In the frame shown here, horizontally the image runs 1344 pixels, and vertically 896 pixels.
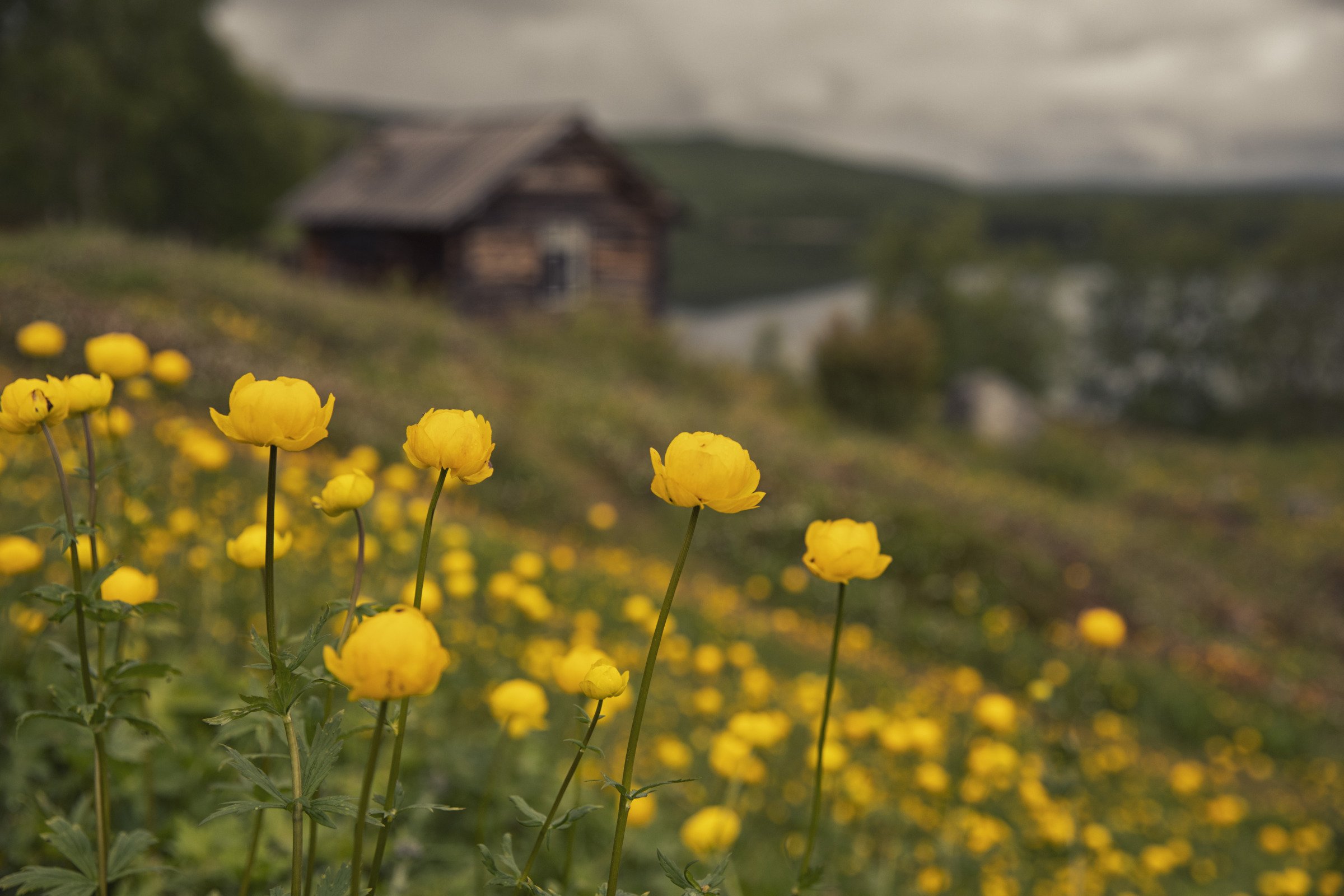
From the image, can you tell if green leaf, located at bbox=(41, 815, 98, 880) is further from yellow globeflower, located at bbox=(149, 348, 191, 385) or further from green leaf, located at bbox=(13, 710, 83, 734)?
yellow globeflower, located at bbox=(149, 348, 191, 385)

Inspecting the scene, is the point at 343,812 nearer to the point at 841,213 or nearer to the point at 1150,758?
the point at 1150,758

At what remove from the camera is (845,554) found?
3.41 feet

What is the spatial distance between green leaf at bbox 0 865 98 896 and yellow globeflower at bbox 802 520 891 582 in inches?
36.2

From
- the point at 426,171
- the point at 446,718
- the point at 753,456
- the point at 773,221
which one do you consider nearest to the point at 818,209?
the point at 773,221

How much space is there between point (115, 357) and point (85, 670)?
611 millimetres

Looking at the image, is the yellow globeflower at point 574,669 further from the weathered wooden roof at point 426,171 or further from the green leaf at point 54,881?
the weathered wooden roof at point 426,171

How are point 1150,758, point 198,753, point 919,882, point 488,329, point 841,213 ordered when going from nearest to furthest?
point 198,753
point 919,882
point 1150,758
point 488,329
point 841,213

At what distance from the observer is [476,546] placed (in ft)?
16.1

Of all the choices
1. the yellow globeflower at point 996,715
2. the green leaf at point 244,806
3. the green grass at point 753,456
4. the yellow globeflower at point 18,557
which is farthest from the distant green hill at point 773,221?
the green leaf at point 244,806

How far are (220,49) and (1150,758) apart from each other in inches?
1128

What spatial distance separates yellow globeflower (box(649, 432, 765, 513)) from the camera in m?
0.87

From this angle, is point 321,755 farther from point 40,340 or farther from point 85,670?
point 40,340

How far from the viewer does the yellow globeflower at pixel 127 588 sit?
1178 millimetres

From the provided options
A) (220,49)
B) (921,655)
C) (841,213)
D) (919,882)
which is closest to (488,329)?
(921,655)
